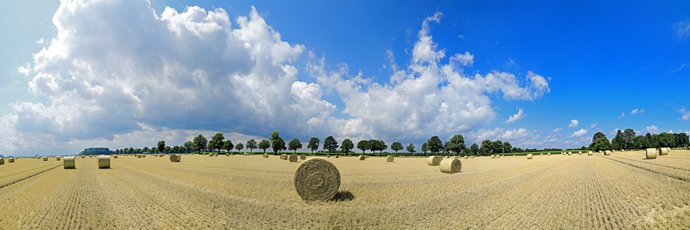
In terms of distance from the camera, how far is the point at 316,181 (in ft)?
29.6

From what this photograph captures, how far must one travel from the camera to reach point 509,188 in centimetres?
991

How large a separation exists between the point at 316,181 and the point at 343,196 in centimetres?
105

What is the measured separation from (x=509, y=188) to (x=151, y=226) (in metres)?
11.2

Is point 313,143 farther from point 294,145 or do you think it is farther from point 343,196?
point 343,196

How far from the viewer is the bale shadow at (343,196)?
28.0ft

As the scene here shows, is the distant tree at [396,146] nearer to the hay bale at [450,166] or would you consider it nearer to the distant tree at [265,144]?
the distant tree at [265,144]

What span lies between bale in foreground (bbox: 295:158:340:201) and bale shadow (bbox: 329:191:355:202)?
7.2 inches

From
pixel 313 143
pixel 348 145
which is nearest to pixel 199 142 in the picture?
pixel 313 143

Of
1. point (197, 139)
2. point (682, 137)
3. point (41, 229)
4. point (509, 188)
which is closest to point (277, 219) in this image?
point (41, 229)

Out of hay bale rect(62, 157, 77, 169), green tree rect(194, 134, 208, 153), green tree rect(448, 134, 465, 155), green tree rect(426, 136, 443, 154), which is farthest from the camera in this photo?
green tree rect(194, 134, 208, 153)

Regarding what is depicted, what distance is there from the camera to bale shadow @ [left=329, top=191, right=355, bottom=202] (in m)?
8.54

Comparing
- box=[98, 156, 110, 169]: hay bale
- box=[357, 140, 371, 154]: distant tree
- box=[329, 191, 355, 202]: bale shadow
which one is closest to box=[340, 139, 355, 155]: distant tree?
box=[357, 140, 371, 154]: distant tree

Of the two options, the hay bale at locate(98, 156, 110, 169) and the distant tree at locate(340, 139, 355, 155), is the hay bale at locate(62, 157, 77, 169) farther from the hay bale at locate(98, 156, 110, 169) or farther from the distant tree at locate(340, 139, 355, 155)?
the distant tree at locate(340, 139, 355, 155)

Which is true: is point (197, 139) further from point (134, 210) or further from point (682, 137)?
point (682, 137)
